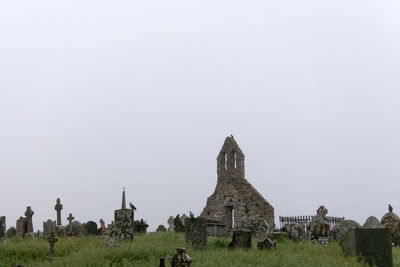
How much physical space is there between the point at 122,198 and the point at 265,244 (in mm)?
6259

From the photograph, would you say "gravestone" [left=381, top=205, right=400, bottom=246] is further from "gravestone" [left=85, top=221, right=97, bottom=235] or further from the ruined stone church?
"gravestone" [left=85, top=221, right=97, bottom=235]

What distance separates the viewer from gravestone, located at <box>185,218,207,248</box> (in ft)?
48.5

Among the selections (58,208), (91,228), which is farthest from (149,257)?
(58,208)

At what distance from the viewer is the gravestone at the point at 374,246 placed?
10.7 metres

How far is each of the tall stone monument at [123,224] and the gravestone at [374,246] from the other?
808 cm

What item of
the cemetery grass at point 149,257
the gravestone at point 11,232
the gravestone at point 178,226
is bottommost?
the gravestone at point 11,232

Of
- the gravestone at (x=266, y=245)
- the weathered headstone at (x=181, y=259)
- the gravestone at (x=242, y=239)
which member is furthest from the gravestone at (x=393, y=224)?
the weathered headstone at (x=181, y=259)

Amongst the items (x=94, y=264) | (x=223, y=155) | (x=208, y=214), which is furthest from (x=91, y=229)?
(x=94, y=264)

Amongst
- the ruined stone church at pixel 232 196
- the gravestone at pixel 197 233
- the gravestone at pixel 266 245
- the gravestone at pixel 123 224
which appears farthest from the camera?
the ruined stone church at pixel 232 196

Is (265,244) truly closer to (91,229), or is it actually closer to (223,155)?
(91,229)

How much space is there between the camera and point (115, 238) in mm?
15211

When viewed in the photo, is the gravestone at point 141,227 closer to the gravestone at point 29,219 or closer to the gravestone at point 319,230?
the gravestone at point 29,219

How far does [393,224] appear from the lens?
19.1m

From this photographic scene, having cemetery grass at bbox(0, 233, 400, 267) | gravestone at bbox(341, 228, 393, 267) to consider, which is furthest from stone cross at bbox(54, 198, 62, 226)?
gravestone at bbox(341, 228, 393, 267)
